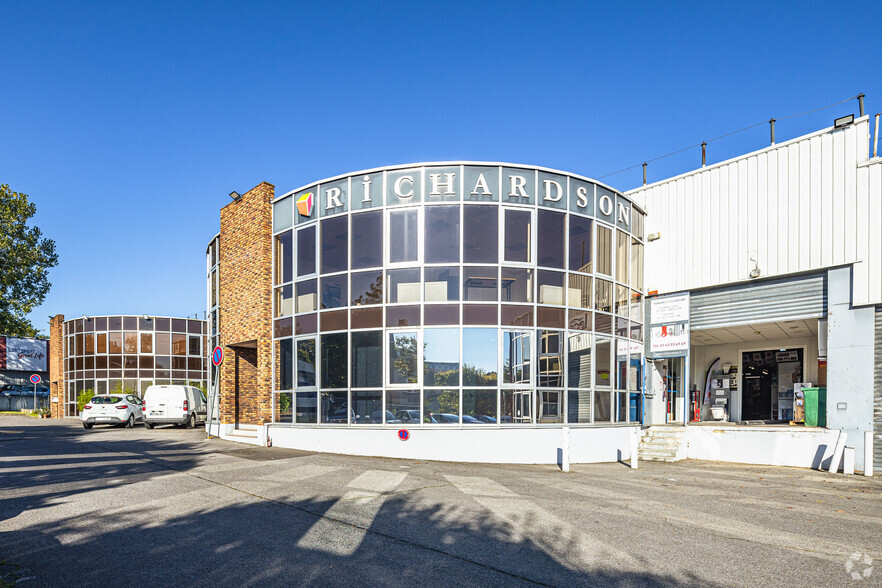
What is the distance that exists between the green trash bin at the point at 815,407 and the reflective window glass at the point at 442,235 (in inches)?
379

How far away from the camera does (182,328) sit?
119 feet

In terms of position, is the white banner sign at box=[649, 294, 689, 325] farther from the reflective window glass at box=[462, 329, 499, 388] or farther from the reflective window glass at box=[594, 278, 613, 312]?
the reflective window glass at box=[462, 329, 499, 388]

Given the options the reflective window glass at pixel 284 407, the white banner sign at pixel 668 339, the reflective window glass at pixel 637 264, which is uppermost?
the reflective window glass at pixel 637 264

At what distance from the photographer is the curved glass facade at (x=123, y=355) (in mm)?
34625

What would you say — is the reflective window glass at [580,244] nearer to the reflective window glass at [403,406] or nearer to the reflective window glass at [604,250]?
the reflective window glass at [604,250]

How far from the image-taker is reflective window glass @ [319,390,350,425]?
13.7 m

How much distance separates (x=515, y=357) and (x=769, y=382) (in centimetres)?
1103

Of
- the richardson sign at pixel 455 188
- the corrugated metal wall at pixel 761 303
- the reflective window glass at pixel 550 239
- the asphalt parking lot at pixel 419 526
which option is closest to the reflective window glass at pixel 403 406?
the asphalt parking lot at pixel 419 526

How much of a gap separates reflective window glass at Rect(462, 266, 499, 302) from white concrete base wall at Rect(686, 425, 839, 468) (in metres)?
7.21

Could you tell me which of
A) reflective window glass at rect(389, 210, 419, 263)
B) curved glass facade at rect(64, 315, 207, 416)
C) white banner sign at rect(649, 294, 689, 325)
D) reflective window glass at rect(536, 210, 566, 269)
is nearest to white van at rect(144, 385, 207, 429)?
reflective window glass at rect(389, 210, 419, 263)

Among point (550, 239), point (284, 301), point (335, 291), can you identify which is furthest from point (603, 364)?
point (284, 301)

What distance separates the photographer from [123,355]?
34.8 meters

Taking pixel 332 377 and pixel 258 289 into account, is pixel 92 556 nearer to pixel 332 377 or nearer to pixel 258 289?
pixel 332 377

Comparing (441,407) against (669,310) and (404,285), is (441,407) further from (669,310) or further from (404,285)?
(669,310)
